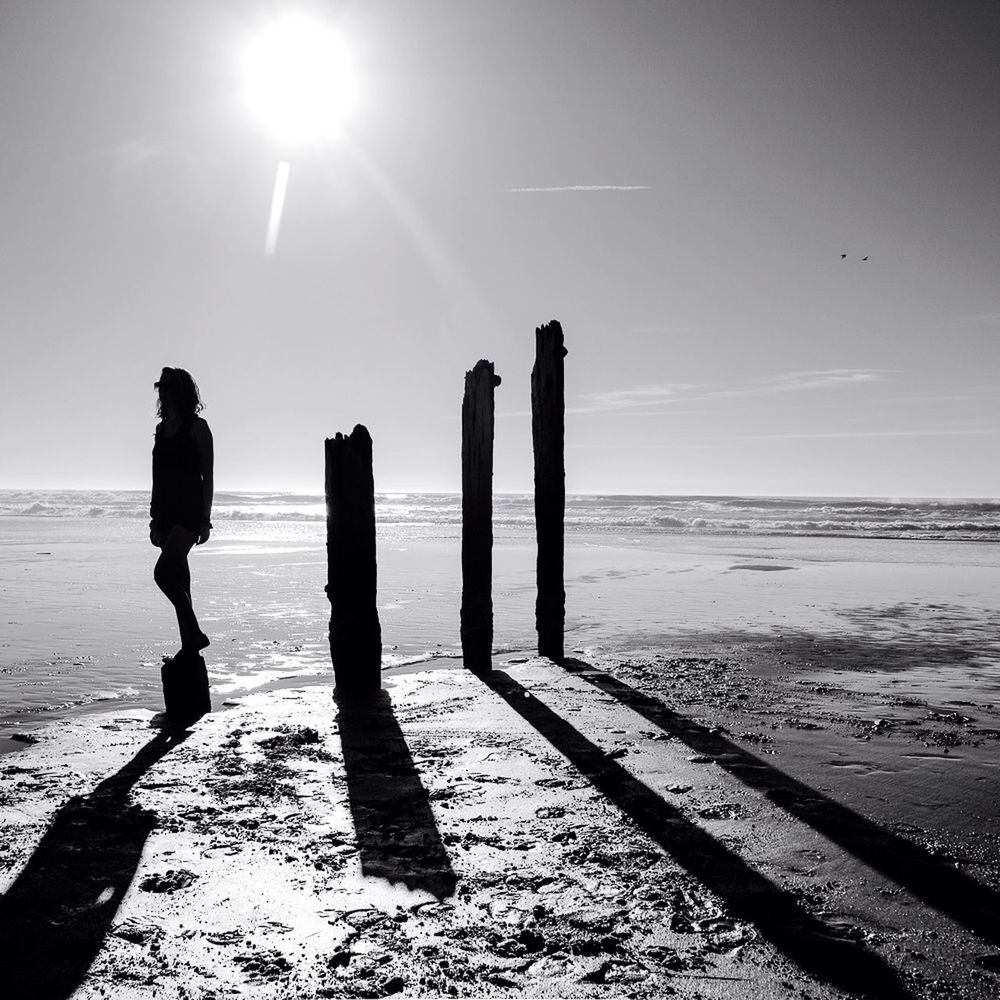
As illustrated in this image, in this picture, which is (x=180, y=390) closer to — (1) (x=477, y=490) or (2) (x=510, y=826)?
(1) (x=477, y=490)

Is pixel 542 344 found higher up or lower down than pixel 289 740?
higher up

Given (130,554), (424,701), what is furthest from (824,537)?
(424,701)

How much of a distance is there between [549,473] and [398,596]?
434cm

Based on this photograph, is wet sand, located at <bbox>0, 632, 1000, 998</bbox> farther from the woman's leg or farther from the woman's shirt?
the woman's shirt

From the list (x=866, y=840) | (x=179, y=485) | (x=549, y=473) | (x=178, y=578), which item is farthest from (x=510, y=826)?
(x=549, y=473)

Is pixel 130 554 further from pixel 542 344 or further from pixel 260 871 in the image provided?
pixel 260 871

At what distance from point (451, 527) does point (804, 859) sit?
27.6 metres

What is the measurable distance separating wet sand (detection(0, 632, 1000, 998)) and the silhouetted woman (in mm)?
838

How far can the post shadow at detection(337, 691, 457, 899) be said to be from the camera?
8.90 ft

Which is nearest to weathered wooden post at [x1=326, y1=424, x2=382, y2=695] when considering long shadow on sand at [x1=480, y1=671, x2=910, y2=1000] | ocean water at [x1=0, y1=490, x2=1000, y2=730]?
ocean water at [x1=0, y1=490, x2=1000, y2=730]

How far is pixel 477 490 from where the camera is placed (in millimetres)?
6781

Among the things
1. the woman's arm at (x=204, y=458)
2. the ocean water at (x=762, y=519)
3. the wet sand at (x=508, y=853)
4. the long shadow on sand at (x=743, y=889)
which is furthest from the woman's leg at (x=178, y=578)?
the ocean water at (x=762, y=519)

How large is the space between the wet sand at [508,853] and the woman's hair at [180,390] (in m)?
2.01

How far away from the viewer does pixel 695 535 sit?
26.4 meters
